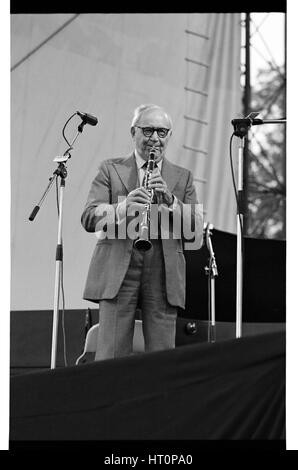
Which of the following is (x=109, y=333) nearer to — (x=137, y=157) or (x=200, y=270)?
(x=137, y=157)

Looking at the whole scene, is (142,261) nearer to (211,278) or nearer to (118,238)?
(118,238)

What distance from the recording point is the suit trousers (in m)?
3.74

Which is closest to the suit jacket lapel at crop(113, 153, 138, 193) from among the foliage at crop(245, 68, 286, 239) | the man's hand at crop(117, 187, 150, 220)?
the man's hand at crop(117, 187, 150, 220)

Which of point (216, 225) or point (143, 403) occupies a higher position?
point (216, 225)

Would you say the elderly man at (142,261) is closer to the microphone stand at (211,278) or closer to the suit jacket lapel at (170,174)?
the suit jacket lapel at (170,174)

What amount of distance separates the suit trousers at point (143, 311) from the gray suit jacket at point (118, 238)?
4 centimetres

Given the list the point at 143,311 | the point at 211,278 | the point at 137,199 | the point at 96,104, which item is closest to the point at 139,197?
the point at 137,199

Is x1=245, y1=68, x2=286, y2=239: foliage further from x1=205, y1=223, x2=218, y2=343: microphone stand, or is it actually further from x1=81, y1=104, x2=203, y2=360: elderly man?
x1=81, y1=104, x2=203, y2=360: elderly man

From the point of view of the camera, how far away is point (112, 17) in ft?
21.1

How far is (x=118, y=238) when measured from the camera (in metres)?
3.83
